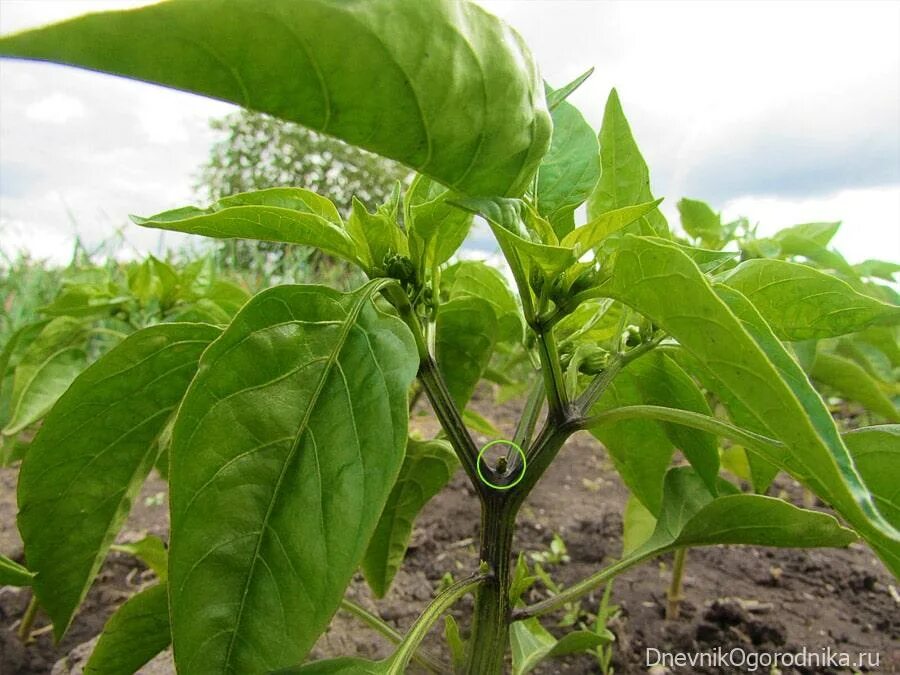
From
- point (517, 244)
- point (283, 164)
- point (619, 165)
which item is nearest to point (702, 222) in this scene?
point (619, 165)

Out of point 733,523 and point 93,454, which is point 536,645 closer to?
point 733,523

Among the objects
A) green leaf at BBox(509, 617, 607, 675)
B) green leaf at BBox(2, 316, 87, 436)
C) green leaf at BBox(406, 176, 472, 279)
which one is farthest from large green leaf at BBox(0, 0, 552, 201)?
green leaf at BBox(2, 316, 87, 436)

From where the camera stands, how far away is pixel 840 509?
1.39 ft

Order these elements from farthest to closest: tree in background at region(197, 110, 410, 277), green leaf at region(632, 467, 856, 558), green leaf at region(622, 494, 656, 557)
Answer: tree in background at region(197, 110, 410, 277) → green leaf at region(622, 494, 656, 557) → green leaf at region(632, 467, 856, 558)

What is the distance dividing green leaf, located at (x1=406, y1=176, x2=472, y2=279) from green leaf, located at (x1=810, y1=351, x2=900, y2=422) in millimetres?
704

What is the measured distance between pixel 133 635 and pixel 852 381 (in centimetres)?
108

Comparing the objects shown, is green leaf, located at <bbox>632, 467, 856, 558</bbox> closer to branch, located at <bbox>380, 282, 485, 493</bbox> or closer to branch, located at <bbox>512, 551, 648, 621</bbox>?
branch, located at <bbox>512, 551, 648, 621</bbox>

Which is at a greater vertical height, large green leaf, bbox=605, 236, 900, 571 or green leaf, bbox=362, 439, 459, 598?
large green leaf, bbox=605, 236, 900, 571

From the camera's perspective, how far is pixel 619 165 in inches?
27.4

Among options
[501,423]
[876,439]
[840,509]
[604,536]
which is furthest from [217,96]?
[501,423]

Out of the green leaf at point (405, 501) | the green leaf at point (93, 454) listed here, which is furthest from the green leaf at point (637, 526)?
the green leaf at point (93, 454)

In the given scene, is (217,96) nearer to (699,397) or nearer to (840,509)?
(840,509)

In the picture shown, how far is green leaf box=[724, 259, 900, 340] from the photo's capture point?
0.59 meters

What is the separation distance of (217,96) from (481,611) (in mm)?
537
